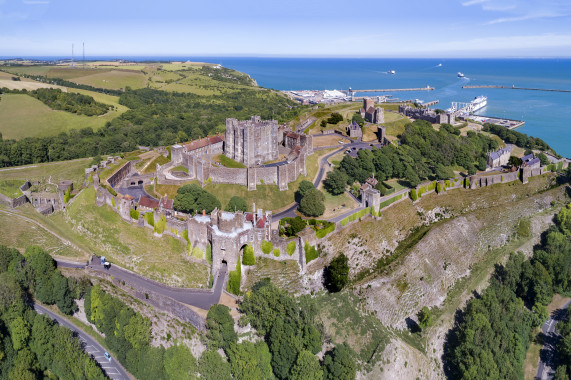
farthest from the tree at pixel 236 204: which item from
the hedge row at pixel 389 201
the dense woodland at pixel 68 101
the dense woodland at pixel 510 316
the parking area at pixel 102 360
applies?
the dense woodland at pixel 68 101

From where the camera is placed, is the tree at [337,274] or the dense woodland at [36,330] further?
the tree at [337,274]

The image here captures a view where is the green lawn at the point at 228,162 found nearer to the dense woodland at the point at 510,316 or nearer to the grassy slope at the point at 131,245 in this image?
the grassy slope at the point at 131,245

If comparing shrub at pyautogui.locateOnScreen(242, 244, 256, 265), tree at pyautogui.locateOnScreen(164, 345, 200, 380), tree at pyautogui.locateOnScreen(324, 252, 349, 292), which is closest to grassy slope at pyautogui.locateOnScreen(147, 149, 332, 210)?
shrub at pyautogui.locateOnScreen(242, 244, 256, 265)

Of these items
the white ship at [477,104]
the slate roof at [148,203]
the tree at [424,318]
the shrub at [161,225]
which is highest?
the white ship at [477,104]

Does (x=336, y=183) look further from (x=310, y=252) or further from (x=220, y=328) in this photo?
(x=220, y=328)

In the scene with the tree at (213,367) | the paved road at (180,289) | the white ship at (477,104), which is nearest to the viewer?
the tree at (213,367)

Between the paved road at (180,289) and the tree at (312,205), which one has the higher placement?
the tree at (312,205)
